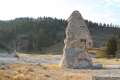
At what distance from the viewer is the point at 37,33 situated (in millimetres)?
139125

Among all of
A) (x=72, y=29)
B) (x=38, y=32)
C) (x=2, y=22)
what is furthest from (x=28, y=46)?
(x=72, y=29)

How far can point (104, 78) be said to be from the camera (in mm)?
22609

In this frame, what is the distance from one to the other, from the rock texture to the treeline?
78093 millimetres

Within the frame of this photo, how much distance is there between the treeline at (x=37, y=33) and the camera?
433 feet

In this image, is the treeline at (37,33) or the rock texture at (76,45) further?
the treeline at (37,33)

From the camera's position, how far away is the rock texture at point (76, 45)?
35688 mm

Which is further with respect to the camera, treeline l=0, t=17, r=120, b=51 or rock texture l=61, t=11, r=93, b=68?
treeline l=0, t=17, r=120, b=51

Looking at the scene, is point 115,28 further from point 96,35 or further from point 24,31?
point 24,31

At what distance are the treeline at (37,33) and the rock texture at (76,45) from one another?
7809 cm

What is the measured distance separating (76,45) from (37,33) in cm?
10339

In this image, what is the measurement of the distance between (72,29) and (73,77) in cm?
1177

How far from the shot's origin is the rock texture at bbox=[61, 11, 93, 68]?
35688 mm

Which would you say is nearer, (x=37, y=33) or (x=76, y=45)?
(x=76, y=45)

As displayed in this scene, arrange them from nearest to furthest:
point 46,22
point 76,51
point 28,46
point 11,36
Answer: point 76,51 < point 28,46 < point 11,36 < point 46,22
